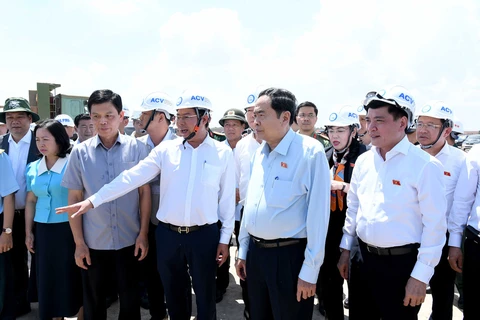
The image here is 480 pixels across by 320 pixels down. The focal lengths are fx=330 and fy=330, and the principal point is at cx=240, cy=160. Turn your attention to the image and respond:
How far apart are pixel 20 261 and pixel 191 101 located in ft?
9.26

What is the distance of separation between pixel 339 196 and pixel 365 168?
2.35 ft

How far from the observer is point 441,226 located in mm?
2039

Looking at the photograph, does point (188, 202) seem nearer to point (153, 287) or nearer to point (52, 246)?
point (153, 287)

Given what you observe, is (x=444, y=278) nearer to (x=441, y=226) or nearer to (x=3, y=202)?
(x=441, y=226)

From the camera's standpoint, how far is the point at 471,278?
255 centimetres

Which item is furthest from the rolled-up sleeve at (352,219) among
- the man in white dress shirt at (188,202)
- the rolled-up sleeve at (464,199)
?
the man in white dress shirt at (188,202)

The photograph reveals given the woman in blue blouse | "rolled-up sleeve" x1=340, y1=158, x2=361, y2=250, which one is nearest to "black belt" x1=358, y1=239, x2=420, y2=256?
"rolled-up sleeve" x1=340, y1=158, x2=361, y2=250

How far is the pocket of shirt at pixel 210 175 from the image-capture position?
2750 mm

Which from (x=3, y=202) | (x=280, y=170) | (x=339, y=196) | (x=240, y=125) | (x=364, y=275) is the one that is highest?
(x=240, y=125)

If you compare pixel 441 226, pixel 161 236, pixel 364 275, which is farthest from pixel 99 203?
pixel 441 226

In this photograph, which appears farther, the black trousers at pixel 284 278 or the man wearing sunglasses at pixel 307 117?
the man wearing sunglasses at pixel 307 117

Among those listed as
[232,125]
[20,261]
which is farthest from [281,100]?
[20,261]

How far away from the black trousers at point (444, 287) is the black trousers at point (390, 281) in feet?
3.46

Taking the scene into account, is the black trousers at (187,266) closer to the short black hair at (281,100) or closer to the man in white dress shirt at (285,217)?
the man in white dress shirt at (285,217)
